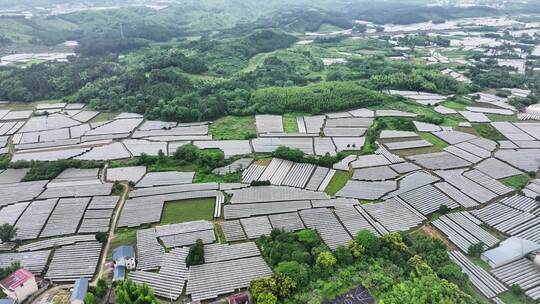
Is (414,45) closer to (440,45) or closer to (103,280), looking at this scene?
(440,45)

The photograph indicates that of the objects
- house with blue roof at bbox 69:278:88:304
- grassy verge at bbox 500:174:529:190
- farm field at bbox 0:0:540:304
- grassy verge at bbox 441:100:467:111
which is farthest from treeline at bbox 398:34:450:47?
house with blue roof at bbox 69:278:88:304

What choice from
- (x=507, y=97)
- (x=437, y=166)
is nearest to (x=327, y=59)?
(x=507, y=97)

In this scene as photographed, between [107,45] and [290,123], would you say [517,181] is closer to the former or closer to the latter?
[290,123]

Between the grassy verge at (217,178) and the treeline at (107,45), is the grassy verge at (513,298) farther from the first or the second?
the treeline at (107,45)

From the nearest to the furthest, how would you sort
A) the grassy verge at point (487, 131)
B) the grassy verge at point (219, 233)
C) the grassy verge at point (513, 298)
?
the grassy verge at point (513, 298) → the grassy verge at point (219, 233) → the grassy verge at point (487, 131)

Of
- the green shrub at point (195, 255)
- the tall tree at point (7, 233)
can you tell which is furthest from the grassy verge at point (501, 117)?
the tall tree at point (7, 233)

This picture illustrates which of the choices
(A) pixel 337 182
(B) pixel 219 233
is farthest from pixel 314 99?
(B) pixel 219 233
